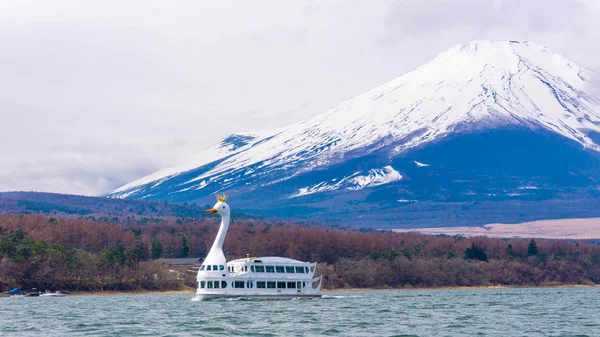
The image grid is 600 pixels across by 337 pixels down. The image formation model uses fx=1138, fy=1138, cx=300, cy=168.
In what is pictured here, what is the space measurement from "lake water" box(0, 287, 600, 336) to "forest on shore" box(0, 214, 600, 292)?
1673 cm

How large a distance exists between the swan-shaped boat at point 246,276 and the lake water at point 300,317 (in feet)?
4.79

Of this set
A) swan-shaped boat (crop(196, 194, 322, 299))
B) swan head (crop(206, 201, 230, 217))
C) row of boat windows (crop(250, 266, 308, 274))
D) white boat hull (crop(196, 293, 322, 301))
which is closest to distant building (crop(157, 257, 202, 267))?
row of boat windows (crop(250, 266, 308, 274))

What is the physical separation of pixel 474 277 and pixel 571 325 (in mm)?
83002

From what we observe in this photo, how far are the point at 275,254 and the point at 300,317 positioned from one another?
76.6 meters

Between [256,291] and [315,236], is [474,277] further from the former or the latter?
[256,291]

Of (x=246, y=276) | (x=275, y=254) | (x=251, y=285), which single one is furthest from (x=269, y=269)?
(x=275, y=254)

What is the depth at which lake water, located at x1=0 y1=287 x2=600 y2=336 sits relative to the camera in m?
62.6

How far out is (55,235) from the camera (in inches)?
5487

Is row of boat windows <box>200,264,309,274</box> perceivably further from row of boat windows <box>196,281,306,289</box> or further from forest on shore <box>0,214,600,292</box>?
forest on shore <box>0,214,600,292</box>

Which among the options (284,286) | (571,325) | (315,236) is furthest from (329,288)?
(571,325)

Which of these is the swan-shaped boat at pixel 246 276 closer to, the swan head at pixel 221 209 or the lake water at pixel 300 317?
the swan head at pixel 221 209

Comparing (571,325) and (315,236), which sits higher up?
(315,236)

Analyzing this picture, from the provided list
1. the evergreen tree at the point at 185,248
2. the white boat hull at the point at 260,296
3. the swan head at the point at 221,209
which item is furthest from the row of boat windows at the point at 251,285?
the evergreen tree at the point at 185,248

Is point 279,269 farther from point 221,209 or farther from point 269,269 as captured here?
point 221,209
